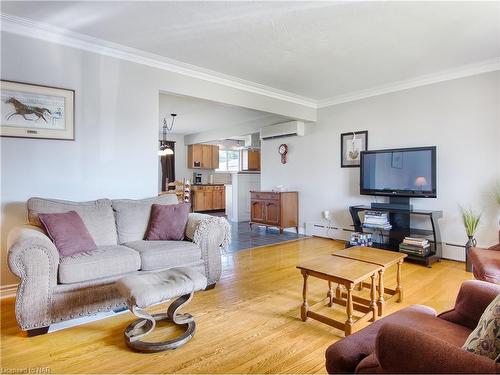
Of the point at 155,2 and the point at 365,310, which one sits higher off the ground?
the point at 155,2

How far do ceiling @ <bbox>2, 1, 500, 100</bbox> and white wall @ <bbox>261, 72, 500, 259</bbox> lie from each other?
1.39 ft

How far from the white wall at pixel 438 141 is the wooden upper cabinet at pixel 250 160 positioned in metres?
3.19

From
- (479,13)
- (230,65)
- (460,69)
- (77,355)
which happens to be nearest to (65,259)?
(77,355)

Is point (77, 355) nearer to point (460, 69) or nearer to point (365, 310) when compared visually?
point (365, 310)

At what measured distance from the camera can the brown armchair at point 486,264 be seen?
2.11 m

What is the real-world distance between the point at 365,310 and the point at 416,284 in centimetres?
111

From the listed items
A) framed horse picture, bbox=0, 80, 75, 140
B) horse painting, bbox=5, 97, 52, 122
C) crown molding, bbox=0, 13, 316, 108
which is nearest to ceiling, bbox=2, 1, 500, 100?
crown molding, bbox=0, 13, 316, 108

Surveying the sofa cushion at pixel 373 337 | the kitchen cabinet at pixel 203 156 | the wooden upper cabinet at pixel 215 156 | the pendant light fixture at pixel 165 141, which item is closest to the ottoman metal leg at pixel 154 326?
the sofa cushion at pixel 373 337

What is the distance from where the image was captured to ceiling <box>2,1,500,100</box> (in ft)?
8.02

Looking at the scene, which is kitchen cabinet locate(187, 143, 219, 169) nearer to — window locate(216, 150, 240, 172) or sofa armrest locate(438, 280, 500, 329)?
window locate(216, 150, 240, 172)

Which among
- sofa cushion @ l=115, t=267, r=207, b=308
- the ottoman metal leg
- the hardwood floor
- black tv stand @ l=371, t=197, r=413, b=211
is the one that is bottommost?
the hardwood floor

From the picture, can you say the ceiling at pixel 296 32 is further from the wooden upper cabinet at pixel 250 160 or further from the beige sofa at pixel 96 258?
the wooden upper cabinet at pixel 250 160

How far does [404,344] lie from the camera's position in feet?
2.95

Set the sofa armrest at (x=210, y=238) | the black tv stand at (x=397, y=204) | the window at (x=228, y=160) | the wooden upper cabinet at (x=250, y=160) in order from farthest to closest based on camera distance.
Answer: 1. the window at (x=228, y=160)
2. the wooden upper cabinet at (x=250, y=160)
3. the black tv stand at (x=397, y=204)
4. the sofa armrest at (x=210, y=238)
